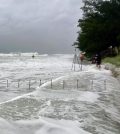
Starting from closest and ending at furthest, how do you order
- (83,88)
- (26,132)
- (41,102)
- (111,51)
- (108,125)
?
(26,132), (108,125), (41,102), (83,88), (111,51)

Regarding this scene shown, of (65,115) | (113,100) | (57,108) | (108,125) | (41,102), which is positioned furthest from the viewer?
(113,100)

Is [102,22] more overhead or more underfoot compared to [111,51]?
more overhead

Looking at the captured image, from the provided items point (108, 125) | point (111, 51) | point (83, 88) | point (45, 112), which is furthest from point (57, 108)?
point (111, 51)

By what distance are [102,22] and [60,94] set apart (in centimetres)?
5729

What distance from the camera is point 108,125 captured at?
13.1 m

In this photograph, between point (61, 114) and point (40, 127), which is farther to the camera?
point (61, 114)

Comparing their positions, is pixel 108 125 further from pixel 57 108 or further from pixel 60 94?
pixel 60 94

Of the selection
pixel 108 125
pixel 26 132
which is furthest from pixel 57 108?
pixel 26 132

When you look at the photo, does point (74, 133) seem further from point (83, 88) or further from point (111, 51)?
point (111, 51)

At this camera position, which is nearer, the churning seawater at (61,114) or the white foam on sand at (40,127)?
the white foam on sand at (40,127)

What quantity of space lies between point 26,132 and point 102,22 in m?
66.0

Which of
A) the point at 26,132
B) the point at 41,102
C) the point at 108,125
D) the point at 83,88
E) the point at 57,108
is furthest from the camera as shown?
the point at 83,88

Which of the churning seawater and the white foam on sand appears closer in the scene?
the white foam on sand

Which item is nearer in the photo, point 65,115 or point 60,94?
point 65,115
